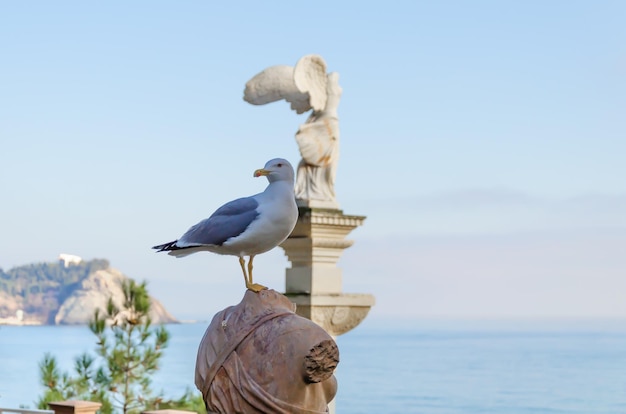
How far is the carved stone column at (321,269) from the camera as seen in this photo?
7027 millimetres

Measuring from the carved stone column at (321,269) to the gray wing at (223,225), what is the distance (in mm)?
4285

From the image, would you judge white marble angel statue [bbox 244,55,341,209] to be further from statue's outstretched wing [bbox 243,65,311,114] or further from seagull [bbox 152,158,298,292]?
seagull [bbox 152,158,298,292]

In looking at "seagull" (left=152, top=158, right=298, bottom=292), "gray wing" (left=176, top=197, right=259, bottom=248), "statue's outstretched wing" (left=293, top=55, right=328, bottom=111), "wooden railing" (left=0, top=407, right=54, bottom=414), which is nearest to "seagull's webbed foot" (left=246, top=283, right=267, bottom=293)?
"seagull" (left=152, top=158, right=298, bottom=292)

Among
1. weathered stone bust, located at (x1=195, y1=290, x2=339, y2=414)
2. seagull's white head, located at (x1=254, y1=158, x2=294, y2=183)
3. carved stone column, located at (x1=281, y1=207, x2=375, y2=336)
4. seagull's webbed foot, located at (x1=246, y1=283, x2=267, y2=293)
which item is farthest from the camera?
carved stone column, located at (x1=281, y1=207, x2=375, y2=336)

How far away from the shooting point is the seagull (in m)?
2.59

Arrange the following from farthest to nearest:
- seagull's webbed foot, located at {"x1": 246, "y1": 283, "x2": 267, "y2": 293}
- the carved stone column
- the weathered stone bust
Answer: the carved stone column, seagull's webbed foot, located at {"x1": 246, "y1": 283, "x2": 267, "y2": 293}, the weathered stone bust

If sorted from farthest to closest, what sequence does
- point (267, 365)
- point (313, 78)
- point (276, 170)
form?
point (313, 78) < point (276, 170) < point (267, 365)

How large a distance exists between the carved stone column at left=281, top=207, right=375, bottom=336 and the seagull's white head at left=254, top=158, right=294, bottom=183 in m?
4.35

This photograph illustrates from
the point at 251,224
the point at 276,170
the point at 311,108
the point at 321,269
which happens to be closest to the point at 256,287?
the point at 251,224

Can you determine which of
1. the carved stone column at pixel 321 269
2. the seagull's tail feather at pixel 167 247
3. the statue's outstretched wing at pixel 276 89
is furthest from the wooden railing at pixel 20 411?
the seagull's tail feather at pixel 167 247

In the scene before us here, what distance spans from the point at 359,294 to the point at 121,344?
2204mm

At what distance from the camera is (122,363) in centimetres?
831

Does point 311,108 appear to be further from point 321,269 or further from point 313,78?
point 321,269

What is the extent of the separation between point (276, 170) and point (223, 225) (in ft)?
0.67
